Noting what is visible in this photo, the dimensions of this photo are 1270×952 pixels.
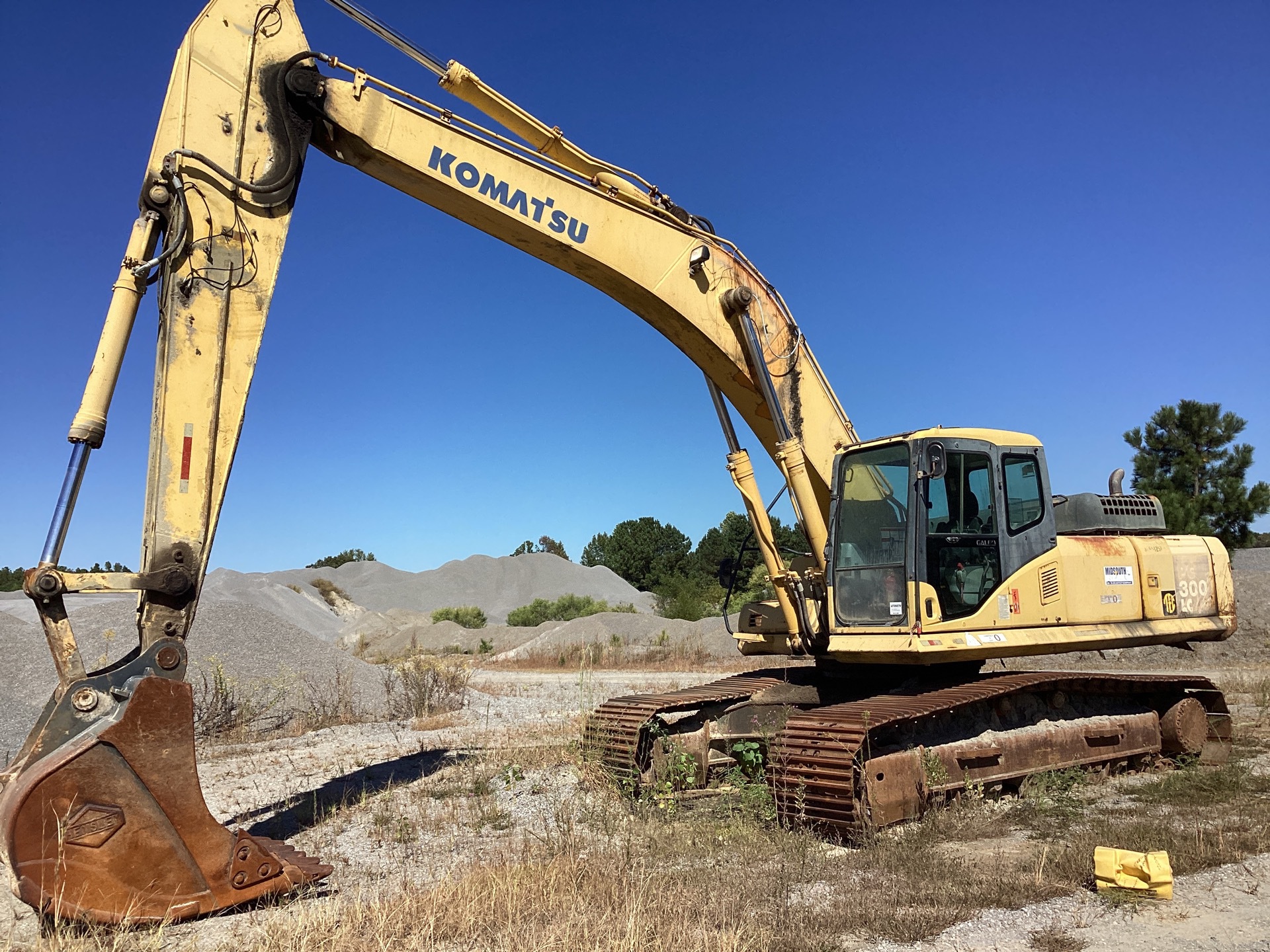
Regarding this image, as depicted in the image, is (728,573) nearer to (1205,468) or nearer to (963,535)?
(963,535)

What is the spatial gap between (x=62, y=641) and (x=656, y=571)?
199ft

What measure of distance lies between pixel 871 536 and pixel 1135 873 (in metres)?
3.12

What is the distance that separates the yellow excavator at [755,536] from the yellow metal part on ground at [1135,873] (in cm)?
154

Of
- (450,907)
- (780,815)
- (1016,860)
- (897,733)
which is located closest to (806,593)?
(897,733)

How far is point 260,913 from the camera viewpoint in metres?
4.61

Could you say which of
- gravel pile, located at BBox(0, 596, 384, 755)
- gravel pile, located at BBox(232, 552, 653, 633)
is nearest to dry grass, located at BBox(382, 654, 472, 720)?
gravel pile, located at BBox(0, 596, 384, 755)

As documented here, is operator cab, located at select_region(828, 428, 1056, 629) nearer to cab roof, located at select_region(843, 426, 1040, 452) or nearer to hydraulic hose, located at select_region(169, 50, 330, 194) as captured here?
cab roof, located at select_region(843, 426, 1040, 452)

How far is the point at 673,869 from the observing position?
5297 millimetres

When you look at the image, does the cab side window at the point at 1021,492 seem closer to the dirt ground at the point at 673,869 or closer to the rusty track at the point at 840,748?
the rusty track at the point at 840,748

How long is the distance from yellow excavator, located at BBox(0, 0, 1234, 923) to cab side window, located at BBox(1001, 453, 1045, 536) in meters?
0.03

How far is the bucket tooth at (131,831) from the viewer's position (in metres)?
4.12

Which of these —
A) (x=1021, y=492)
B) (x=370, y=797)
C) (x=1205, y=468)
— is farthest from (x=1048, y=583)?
(x=1205, y=468)

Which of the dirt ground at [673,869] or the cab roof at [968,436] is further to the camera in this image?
the cab roof at [968,436]

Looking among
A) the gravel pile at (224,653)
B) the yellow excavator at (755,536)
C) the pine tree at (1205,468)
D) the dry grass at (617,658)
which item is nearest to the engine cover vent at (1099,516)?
the yellow excavator at (755,536)
